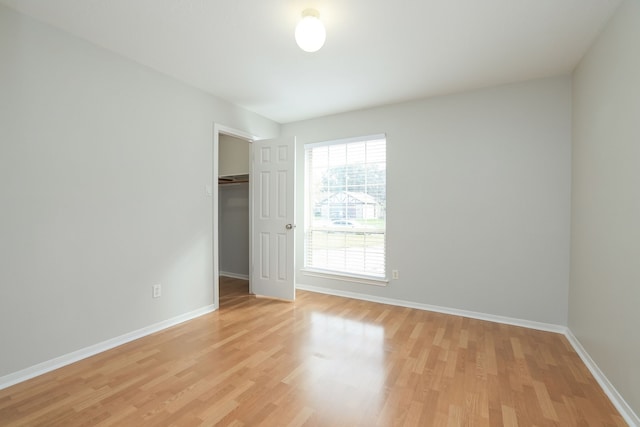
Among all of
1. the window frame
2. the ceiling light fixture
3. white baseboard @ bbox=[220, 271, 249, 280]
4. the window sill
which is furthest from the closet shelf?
the ceiling light fixture

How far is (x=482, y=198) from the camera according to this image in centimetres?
319

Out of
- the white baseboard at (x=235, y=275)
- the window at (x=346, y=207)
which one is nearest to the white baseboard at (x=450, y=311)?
the window at (x=346, y=207)

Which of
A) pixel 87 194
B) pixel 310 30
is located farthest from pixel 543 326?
pixel 87 194

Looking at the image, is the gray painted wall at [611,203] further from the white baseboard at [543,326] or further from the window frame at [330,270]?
the window frame at [330,270]

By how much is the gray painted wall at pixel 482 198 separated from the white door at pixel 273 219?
1127mm

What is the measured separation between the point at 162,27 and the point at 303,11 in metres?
1.09

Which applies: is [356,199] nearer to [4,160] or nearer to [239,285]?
[239,285]

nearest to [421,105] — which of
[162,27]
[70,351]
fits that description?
[162,27]

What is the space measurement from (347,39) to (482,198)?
86.1 inches

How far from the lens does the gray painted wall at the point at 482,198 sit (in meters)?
2.88

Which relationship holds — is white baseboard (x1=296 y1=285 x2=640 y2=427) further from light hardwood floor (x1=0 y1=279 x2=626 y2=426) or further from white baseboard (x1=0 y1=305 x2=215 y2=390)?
white baseboard (x1=0 y1=305 x2=215 y2=390)

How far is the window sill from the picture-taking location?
12.4 feet

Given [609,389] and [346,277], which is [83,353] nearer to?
[346,277]

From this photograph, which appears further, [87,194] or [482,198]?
[482,198]
